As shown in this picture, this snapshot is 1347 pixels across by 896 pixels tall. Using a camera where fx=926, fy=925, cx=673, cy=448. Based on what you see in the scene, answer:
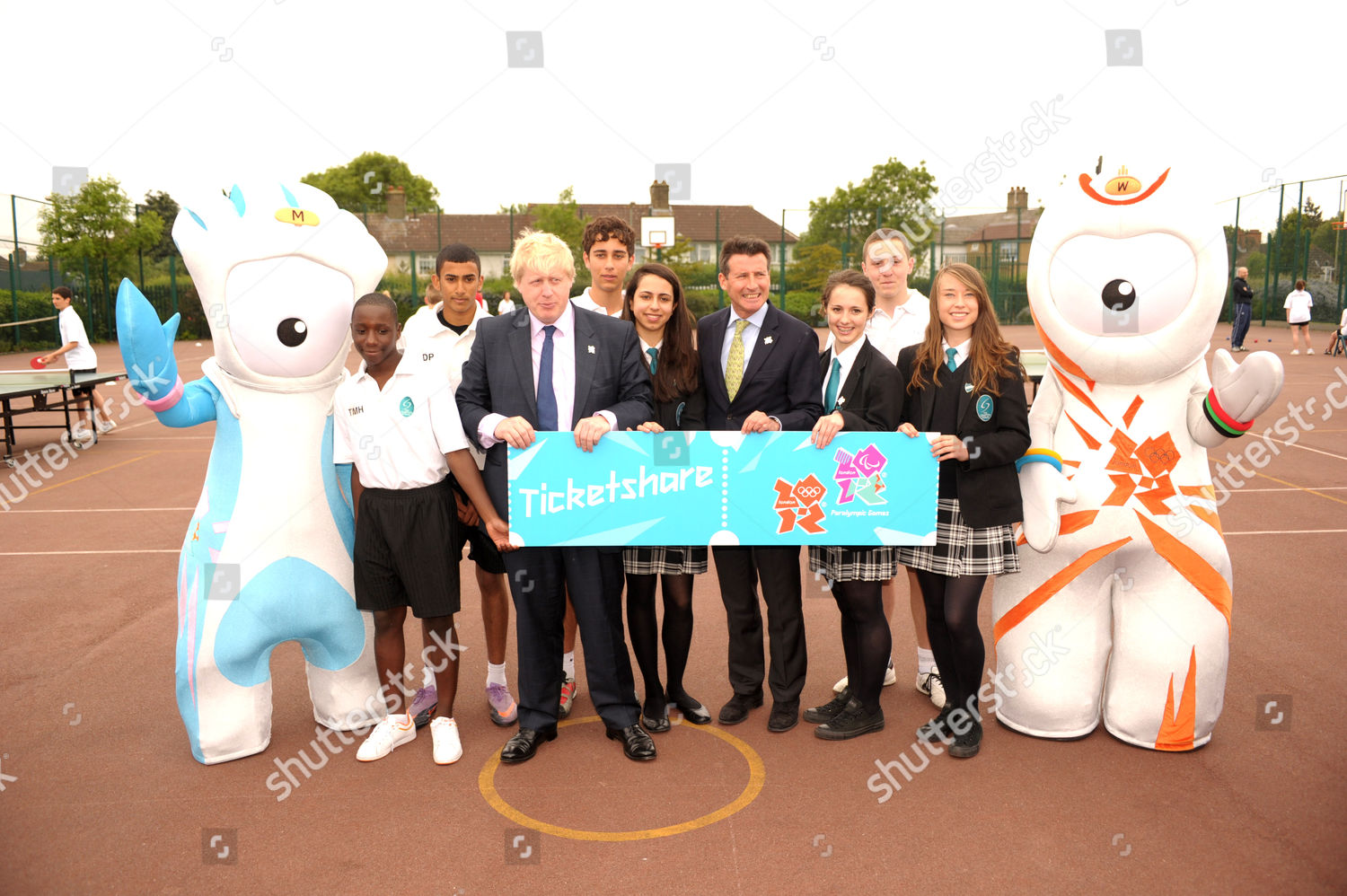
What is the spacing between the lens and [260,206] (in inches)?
163

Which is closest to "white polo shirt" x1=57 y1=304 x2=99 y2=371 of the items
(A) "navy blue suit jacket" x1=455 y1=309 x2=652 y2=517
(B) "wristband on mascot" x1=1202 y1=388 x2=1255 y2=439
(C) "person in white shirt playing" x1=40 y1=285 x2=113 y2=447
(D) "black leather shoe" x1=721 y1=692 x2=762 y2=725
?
(C) "person in white shirt playing" x1=40 y1=285 x2=113 y2=447

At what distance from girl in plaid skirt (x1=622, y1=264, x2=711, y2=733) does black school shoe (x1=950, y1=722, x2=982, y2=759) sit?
1.16 m

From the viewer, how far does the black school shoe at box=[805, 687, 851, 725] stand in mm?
4504

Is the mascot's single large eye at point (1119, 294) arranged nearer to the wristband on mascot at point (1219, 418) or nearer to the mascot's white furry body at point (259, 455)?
the wristband on mascot at point (1219, 418)

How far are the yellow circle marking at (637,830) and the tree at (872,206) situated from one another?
89.0ft

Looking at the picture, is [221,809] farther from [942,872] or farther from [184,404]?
[942,872]

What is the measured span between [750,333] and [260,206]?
2281mm

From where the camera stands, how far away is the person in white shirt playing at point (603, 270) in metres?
4.74

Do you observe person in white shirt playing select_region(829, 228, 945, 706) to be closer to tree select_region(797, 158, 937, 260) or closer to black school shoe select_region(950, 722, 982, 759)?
black school shoe select_region(950, 722, 982, 759)

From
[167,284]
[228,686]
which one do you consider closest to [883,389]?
[228,686]

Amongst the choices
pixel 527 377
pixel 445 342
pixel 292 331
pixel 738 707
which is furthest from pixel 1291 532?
pixel 292 331

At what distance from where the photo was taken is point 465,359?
4.79 meters

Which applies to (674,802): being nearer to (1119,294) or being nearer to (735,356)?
(735,356)

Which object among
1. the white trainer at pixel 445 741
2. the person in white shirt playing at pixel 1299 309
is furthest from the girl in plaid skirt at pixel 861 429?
the person in white shirt playing at pixel 1299 309
